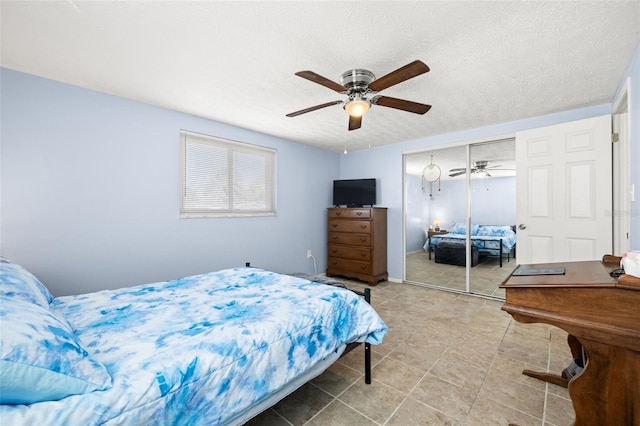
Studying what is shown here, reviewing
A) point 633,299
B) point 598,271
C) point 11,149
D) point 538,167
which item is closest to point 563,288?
point 633,299

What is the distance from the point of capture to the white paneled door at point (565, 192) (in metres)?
2.65

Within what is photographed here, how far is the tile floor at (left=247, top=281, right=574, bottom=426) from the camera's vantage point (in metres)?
1.57

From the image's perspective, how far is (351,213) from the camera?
4414 millimetres

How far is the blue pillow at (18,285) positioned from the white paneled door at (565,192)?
13.8ft

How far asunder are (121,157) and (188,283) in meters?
1.52

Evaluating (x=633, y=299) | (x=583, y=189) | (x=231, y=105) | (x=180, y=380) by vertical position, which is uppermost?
(x=231, y=105)

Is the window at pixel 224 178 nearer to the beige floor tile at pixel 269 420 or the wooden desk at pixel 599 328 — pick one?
the beige floor tile at pixel 269 420

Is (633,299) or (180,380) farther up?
(633,299)

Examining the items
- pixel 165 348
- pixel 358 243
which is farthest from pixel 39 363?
pixel 358 243

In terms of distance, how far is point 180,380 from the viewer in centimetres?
99

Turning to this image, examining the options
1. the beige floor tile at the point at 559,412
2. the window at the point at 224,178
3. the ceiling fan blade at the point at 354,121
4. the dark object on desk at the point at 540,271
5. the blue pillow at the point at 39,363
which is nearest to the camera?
the blue pillow at the point at 39,363

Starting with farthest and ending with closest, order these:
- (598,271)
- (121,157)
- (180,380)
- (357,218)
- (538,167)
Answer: (357,218) → (538,167) → (121,157) → (598,271) → (180,380)

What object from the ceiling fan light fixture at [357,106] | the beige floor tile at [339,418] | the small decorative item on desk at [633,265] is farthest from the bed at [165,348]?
the ceiling fan light fixture at [357,106]

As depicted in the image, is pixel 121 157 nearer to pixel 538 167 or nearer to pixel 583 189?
pixel 538 167
